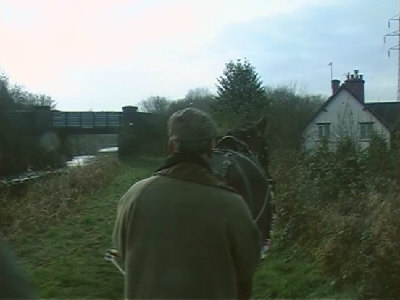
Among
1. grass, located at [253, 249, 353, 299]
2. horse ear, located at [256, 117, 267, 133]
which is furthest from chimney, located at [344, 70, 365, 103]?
horse ear, located at [256, 117, 267, 133]

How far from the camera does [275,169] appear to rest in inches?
542

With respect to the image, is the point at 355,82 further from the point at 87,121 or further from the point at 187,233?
the point at 187,233

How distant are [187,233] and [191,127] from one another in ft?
1.68

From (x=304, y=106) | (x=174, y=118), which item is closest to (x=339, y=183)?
(x=174, y=118)

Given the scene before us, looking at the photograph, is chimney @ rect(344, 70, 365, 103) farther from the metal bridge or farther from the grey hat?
the grey hat

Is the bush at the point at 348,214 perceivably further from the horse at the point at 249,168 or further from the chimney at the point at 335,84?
the chimney at the point at 335,84

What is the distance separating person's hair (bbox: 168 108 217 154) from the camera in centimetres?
290

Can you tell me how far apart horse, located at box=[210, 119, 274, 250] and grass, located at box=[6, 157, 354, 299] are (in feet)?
5.17

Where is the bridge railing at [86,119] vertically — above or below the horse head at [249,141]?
above

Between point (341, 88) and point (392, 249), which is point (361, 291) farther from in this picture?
point (341, 88)

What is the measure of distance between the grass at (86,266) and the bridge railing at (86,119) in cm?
1526

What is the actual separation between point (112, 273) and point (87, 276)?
435 millimetres

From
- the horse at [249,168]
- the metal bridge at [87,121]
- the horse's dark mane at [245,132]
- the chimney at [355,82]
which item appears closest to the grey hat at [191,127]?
the horse at [249,168]

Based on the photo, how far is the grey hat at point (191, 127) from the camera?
114 inches
